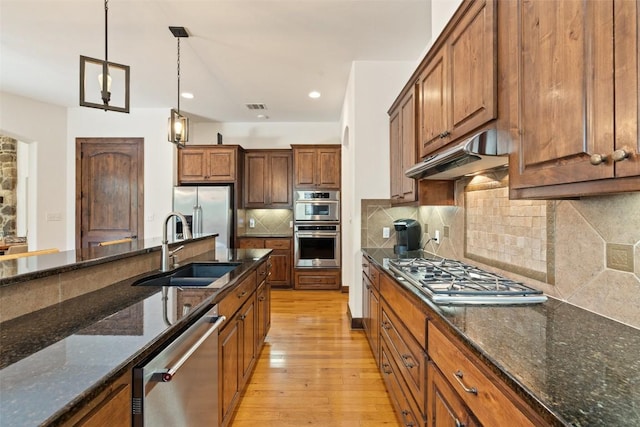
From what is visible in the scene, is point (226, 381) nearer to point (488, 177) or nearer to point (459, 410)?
point (459, 410)

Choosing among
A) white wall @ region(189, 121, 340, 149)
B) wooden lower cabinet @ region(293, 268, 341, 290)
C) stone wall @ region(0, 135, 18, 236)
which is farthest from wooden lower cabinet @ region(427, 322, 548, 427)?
stone wall @ region(0, 135, 18, 236)

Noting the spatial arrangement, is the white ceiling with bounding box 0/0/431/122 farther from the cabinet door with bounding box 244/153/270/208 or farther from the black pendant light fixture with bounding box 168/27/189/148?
the cabinet door with bounding box 244/153/270/208

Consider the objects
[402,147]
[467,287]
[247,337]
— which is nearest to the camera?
[467,287]

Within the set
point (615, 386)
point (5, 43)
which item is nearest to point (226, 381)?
point (615, 386)

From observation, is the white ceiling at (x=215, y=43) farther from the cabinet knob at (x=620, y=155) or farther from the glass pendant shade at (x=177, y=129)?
the cabinet knob at (x=620, y=155)

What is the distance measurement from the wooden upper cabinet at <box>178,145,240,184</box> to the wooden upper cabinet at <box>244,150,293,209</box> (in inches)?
13.3

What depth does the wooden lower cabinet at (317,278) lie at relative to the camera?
5.29 m

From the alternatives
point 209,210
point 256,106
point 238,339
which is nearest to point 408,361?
point 238,339

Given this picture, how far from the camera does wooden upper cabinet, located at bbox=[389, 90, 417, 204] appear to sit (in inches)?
103

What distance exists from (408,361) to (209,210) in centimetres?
431

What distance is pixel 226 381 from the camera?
68.5 inches

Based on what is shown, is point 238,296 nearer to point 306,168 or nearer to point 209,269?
point 209,269

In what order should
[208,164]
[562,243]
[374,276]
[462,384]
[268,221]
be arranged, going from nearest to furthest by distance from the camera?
[462,384] < [562,243] < [374,276] < [208,164] < [268,221]

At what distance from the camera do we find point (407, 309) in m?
1.68
